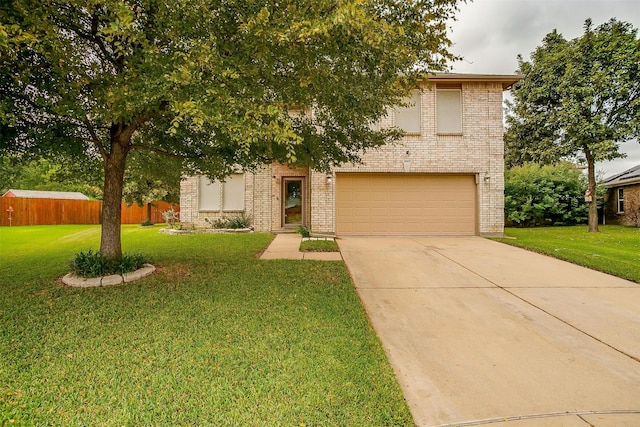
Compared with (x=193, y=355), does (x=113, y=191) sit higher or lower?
higher

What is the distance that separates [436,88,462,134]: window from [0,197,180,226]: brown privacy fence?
648 inches

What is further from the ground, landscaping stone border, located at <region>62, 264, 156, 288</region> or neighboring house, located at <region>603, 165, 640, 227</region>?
neighboring house, located at <region>603, 165, 640, 227</region>

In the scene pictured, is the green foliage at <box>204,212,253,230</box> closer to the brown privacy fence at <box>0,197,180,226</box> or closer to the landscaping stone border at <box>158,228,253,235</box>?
the landscaping stone border at <box>158,228,253,235</box>

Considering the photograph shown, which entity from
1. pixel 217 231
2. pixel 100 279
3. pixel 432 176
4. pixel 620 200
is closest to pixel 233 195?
pixel 217 231

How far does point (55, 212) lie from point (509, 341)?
24.9m

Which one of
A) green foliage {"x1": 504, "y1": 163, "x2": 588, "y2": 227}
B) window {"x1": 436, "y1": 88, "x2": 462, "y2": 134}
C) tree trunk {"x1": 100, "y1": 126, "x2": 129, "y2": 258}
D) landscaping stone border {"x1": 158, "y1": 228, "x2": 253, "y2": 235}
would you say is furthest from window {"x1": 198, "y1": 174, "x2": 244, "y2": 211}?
green foliage {"x1": 504, "y1": 163, "x2": 588, "y2": 227}

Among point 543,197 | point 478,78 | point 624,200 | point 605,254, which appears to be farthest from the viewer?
point 624,200

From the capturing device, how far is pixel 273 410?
7.23 feet

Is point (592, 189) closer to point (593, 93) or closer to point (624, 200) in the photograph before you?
point (593, 93)

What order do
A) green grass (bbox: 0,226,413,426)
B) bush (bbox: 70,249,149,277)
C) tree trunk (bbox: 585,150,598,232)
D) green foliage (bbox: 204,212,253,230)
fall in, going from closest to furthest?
green grass (bbox: 0,226,413,426) < bush (bbox: 70,249,149,277) < green foliage (bbox: 204,212,253,230) < tree trunk (bbox: 585,150,598,232)

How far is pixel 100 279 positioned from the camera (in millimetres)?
5188

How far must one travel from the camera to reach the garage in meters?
11.6

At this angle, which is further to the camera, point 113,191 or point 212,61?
point 113,191

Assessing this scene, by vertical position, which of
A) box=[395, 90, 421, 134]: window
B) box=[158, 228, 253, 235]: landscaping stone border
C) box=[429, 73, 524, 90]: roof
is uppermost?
box=[429, 73, 524, 90]: roof
